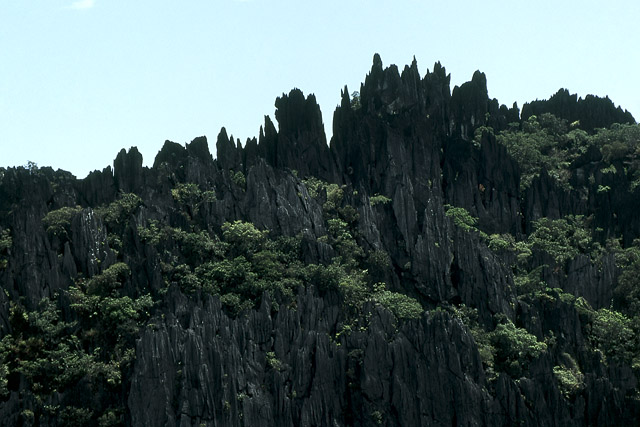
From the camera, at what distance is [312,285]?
255 feet

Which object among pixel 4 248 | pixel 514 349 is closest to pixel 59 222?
pixel 4 248

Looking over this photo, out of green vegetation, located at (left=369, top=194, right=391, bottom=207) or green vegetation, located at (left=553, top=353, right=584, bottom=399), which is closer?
green vegetation, located at (left=553, top=353, right=584, bottom=399)

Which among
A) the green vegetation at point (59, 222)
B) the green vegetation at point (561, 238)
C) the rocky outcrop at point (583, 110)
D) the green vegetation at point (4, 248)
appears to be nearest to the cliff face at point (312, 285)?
the green vegetation at point (4, 248)

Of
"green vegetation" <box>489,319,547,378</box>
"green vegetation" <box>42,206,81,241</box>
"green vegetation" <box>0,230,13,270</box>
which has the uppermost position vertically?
"green vegetation" <box>42,206,81,241</box>

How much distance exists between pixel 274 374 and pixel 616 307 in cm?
2234

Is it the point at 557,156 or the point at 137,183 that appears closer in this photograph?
the point at 137,183

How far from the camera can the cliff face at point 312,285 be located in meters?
72.0

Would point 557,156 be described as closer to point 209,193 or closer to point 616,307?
point 616,307

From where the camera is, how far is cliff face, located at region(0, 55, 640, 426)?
72000 mm

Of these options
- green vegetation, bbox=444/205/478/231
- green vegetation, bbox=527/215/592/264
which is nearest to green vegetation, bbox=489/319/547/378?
green vegetation, bbox=527/215/592/264

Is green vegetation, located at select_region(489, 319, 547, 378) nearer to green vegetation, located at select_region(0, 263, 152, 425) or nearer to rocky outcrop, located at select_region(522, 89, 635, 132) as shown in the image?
green vegetation, located at select_region(0, 263, 152, 425)

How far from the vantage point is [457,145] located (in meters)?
95.2

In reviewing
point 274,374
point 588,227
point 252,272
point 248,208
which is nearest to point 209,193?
point 248,208

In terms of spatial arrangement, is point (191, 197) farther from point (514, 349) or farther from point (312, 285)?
point (514, 349)
